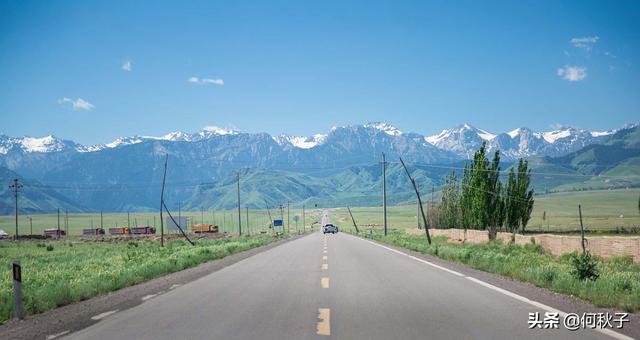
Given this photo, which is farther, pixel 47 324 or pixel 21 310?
pixel 21 310

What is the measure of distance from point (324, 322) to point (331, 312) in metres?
1.02

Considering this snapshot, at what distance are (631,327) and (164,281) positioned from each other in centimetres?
1271

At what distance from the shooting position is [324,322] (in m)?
9.44

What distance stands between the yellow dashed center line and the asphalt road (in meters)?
0.01

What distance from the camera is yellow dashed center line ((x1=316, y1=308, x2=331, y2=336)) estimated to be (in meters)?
8.67

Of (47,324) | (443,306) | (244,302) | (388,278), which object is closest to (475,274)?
(388,278)

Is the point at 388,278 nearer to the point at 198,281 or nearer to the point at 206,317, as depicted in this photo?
the point at 198,281

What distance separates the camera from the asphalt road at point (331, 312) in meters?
8.59

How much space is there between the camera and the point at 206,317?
1017 centimetres

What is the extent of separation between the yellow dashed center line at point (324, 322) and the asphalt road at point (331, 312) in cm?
1

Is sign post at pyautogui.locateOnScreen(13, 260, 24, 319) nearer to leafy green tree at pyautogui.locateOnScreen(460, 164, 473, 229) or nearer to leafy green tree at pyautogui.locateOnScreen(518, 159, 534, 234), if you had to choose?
leafy green tree at pyautogui.locateOnScreen(460, 164, 473, 229)

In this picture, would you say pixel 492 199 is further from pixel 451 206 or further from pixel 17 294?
pixel 17 294

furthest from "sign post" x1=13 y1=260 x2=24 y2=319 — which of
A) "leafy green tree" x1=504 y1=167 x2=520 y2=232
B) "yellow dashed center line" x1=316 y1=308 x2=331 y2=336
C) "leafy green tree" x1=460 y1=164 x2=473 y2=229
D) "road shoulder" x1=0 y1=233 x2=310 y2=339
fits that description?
"leafy green tree" x1=504 y1=167 x2=520 y2=232

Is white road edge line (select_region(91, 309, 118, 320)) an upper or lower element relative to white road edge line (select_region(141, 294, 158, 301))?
upper
